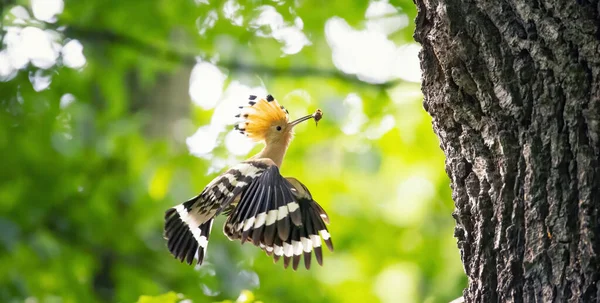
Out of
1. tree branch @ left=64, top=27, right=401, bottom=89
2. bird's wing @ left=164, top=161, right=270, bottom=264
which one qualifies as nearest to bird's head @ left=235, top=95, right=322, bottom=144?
bird's wing @ left=164, top=161, right=270, bottom=264

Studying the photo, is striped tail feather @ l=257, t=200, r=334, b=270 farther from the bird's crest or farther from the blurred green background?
the blurred green background

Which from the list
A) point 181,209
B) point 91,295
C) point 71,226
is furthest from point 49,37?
point 181,209

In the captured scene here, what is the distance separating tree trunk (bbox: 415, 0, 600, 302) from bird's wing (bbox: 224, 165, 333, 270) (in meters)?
0.69

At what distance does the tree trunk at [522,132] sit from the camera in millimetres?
1351

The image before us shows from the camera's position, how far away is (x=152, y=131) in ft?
16.5

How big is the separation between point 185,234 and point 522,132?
1.31 metres

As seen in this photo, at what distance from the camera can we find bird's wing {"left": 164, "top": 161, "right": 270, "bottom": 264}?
7.79 ft

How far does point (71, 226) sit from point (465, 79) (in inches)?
165

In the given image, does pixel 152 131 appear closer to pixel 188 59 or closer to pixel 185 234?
pixel 188 59

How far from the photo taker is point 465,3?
1.48 metres

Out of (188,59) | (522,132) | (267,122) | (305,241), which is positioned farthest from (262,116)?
(188,59)

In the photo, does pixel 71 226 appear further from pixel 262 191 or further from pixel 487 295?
pixel 487 295

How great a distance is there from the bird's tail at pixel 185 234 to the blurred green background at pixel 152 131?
1.98 m

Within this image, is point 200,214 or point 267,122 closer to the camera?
point 200,214
